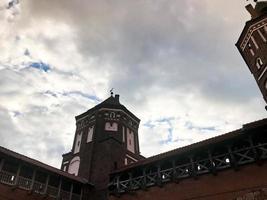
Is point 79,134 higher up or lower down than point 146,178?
higher up

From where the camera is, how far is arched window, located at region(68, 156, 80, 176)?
23406 millimetres

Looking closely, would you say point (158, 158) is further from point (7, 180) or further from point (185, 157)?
point (7, 180)

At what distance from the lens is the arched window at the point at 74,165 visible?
23406 millimetres

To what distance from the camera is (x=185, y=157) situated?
1561cm

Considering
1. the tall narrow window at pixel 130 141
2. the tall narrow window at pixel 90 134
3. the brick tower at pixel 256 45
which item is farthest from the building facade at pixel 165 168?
the tall narrow window at pixel 130 141

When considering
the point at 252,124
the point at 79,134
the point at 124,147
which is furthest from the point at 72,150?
the point at 252,124

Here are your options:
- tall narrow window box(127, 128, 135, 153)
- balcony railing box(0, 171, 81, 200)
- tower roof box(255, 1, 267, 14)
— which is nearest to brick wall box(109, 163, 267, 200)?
balcony railing box(0, 171, 81, 200)

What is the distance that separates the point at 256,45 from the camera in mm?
21062

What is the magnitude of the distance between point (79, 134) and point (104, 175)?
21.2 feet

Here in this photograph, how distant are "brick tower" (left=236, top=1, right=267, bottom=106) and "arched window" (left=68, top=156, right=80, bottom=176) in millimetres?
16594

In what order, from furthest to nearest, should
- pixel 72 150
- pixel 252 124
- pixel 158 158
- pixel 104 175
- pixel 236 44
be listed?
1. pixel 72 150
2. pixel 236 44
3. pixel 104 175
4. pixel 158 158
5. pixel 252 124

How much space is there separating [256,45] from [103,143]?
1513 centimetres

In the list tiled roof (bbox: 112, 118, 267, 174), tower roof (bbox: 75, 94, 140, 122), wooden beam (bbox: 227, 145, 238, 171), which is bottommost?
wooden beam (bbox: 227, 145, 238, 171)

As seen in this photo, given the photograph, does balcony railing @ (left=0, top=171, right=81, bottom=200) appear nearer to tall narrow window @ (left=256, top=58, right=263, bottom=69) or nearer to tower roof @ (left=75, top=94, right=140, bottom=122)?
tower roof @ (left=75, top=94, right=140, bottom=122)
